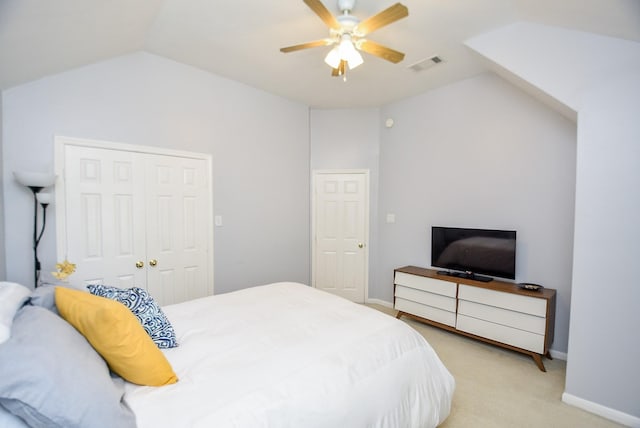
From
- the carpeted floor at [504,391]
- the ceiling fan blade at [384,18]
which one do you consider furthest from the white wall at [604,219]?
the ceiling fan blade at [384,18]

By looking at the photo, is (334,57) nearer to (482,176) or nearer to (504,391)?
(482,176)

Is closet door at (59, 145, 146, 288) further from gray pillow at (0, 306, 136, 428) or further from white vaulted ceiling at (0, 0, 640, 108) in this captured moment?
gray pillow at (0, 306, 136, 428)

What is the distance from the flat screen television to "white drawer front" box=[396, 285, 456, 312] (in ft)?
0.98

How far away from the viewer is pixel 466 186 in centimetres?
338

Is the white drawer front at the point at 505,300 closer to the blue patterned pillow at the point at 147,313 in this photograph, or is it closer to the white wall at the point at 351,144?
the white wall at the point at 351,144

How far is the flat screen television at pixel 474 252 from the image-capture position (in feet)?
9.59

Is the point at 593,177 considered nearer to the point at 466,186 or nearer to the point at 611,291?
the point at 611,291

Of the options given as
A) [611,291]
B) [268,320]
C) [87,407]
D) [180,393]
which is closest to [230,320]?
[268,320]

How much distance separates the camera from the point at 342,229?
4.34 metres

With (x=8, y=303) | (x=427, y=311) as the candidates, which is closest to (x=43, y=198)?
(x=8, y=303)

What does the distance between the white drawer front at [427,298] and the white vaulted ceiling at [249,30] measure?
247 cm

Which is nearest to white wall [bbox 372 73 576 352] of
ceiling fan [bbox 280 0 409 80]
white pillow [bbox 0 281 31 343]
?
ceiling fan [bbox 280 0 409 80]

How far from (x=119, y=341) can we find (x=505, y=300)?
9.81 ft

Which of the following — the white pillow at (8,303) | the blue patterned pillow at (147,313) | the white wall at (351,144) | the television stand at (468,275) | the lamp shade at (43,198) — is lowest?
the television stand at (468,275)
